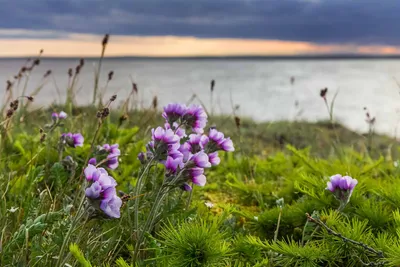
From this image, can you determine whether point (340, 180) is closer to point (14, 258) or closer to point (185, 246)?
point (185, 246)

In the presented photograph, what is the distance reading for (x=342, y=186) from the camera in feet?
6.32

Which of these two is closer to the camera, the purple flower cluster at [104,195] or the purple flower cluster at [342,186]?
the purple flower cluster at [104,195]

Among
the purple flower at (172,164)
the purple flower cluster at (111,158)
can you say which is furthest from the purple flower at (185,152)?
the purple flower cluster at (111,158)

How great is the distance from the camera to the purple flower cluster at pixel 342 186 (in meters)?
1.92

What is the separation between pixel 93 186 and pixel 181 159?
0.43 metres

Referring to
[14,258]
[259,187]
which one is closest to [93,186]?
[14,258]

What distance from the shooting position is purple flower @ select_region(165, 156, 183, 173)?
1.73 meters

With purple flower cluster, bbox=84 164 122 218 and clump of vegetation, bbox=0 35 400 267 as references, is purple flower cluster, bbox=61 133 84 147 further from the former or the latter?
purple flower cluster, bbox=84 164 122 218

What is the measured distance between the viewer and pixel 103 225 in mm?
2195

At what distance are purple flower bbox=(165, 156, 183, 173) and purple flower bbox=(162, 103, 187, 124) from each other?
0.38 m

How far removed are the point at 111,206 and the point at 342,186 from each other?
100 centimetres

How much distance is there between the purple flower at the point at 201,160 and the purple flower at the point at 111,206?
0.37m

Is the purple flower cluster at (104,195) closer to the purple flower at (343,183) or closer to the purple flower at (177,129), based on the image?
the purple flower at (177,129)

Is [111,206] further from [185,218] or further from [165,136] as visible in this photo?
[185,218]
